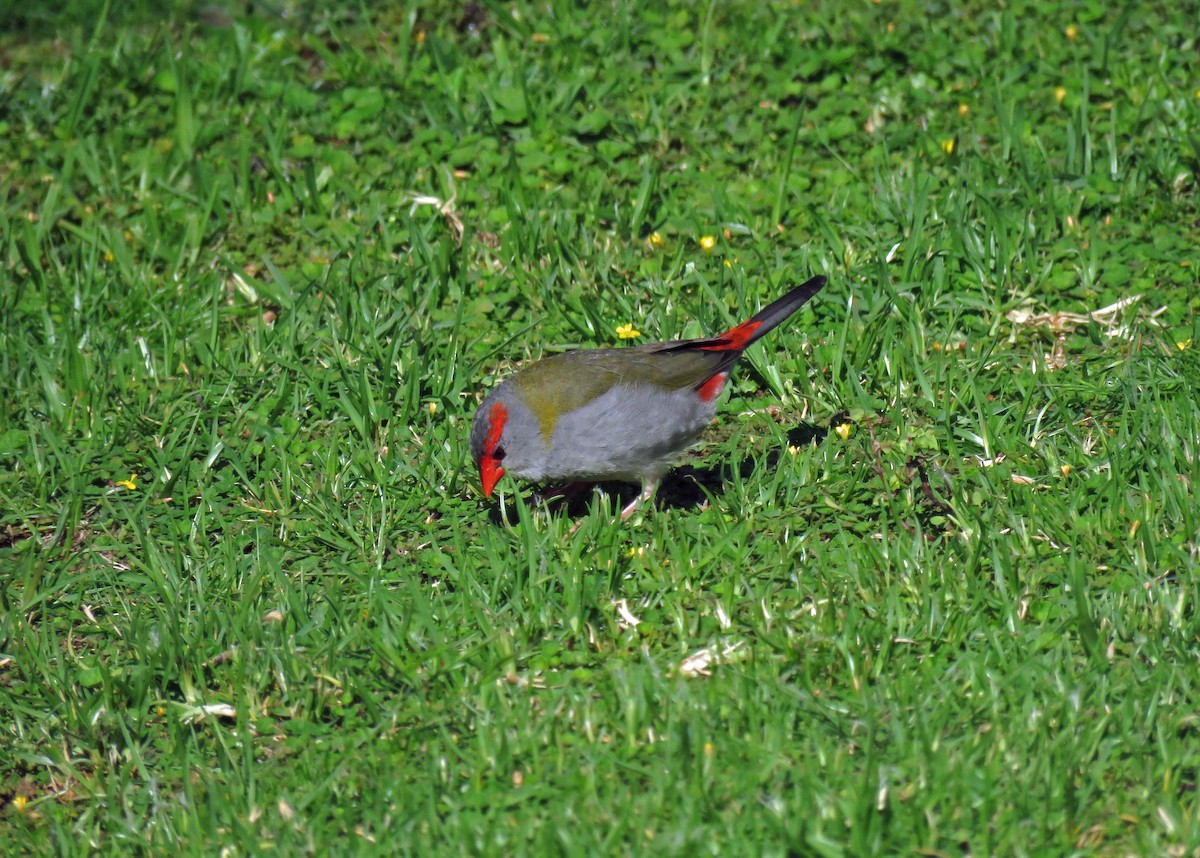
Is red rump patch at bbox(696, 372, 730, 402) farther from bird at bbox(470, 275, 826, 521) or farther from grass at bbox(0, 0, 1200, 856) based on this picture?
grass at bbox(0, 0, 1200, 856)

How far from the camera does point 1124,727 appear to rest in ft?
11.9

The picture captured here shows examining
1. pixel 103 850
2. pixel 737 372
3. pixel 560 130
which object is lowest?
pixel 103 850

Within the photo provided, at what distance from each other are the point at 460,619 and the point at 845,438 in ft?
5.50

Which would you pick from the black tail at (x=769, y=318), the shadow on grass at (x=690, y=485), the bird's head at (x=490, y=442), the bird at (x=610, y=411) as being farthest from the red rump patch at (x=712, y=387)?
the bird's head at (x=490, y=442)

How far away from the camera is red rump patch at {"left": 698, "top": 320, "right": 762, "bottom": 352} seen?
511cm

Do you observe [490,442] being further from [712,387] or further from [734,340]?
[734,340]

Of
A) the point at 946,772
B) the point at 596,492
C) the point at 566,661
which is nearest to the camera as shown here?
the point at 946,772

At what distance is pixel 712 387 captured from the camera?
5164 millimetres

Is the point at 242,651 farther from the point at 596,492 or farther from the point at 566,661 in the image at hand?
the point at 596,492

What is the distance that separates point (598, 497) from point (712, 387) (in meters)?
0.61

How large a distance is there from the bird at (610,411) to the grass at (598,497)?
20 cm

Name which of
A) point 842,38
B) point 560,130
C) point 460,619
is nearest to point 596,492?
point 460,619

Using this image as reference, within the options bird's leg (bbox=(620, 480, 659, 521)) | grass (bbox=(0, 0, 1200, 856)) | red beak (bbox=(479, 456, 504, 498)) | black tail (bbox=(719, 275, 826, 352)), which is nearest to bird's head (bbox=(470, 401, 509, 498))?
red beak (bbox=(479, 456, 504, 498))

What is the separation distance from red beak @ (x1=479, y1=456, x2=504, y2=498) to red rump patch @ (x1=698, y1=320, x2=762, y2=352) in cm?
88
